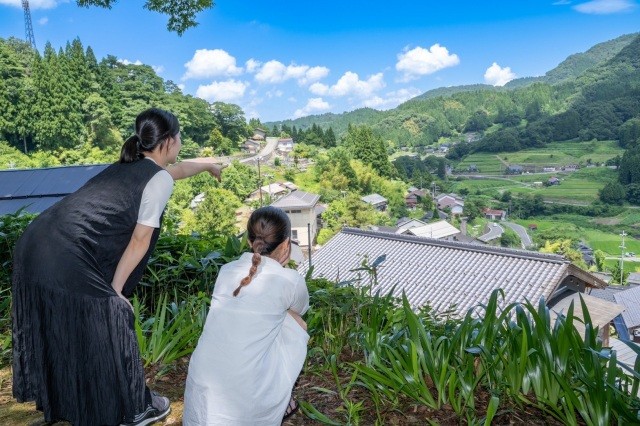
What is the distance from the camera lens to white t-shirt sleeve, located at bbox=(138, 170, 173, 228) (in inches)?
39.4

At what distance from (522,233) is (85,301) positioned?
40215 millimetres

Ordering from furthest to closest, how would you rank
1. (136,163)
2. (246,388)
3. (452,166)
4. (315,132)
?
(452,166) < (315,132) < (136,163) < (246,388)

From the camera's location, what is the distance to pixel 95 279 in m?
1.00

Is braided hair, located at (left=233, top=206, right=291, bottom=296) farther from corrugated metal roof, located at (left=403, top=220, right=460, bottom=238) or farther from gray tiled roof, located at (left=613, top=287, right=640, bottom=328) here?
corrugated metal roof, located at (left=403, top=220, right=460, bottom=238)

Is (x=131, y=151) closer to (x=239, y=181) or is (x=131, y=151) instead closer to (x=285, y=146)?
(x=239, y=181)

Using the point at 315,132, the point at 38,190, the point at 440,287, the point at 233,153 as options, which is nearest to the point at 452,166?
the point at 315,132

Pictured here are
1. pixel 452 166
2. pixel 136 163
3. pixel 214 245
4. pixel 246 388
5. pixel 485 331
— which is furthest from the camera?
pixel 452 166

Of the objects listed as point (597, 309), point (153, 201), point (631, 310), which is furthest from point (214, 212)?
point (153, 201)

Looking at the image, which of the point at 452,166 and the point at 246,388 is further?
the point at 452,166

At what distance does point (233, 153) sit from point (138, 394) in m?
39.0

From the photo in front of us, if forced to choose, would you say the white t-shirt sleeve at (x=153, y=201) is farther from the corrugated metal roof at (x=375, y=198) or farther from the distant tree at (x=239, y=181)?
the corrugated metal roof at (x=375, y=198)

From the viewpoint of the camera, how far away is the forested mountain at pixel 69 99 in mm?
24938

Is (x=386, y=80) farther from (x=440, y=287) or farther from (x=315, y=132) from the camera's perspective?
(x=440, y=287)

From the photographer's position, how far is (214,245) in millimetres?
2047
